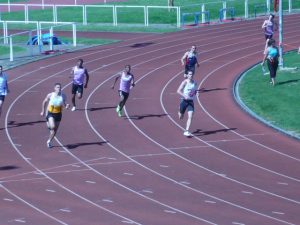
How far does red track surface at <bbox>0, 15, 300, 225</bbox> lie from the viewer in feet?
61.3

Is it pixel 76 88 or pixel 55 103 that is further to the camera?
pixel 76 88

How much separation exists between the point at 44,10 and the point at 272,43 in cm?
3236

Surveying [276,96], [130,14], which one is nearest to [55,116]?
[276,96]

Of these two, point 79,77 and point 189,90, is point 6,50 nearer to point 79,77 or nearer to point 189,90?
point 79,77

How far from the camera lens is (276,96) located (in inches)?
1249

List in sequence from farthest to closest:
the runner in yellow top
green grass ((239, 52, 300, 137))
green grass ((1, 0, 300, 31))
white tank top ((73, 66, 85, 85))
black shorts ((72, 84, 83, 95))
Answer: green grass ((1, 0, 300, 31)), black shorts ((72, 84, 83, 95)), white tank top ((73, 66, 85, 85)), green grass ((239, 52, 300, 137)), the runner in yellow top

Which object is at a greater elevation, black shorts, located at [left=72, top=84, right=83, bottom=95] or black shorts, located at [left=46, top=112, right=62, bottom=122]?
black shorts, located at [left=72, top=84, right=83, bottom=95]

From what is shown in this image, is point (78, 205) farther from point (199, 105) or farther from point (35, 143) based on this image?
point (199, 105)

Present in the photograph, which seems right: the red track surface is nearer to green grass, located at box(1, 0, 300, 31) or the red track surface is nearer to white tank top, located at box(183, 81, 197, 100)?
white tank top, located at box(183, 81, 197, 100)

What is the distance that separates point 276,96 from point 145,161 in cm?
983

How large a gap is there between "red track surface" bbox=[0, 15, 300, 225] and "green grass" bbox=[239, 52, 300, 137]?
58 centimetres

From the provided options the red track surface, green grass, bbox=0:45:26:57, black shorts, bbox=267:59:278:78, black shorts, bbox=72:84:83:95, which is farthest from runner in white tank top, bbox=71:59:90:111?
green grass, bbox=0:45:26:57

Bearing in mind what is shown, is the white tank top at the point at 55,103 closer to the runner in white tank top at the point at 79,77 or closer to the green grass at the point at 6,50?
the runner in white tank top at the point at 79,77

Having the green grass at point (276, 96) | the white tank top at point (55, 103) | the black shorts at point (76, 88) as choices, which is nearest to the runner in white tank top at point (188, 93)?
A: the green grass at point (276, 96)
